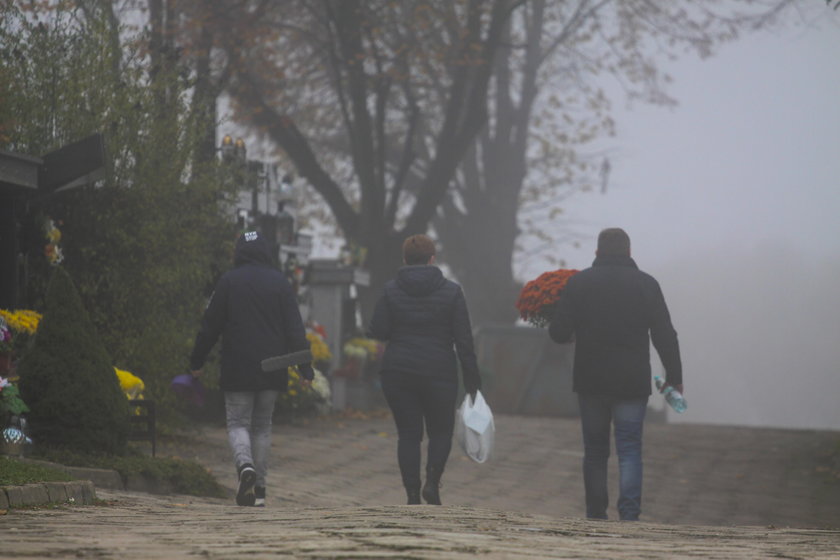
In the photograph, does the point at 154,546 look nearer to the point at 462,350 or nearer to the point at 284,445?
the point at 462,350

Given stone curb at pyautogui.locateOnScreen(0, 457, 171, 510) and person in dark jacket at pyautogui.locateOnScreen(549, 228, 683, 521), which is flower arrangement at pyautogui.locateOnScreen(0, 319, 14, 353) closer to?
stone curb at pyautogui.locateOnScreen(0, 457, 171, 510)

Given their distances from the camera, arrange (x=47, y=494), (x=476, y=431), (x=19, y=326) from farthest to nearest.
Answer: (x=19, y=326), (x=476, y=431), (x=47, y=494)

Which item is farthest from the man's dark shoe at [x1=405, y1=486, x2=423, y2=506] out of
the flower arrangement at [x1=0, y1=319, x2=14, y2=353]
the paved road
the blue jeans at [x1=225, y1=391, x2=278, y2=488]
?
the flower arrangement at [x1=0, y1=319, x2=14, y2=353]

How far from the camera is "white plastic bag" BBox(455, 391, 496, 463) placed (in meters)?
9.78

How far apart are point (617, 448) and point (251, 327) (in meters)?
2.41

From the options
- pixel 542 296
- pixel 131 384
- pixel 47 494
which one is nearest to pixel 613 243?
pixel 542 296

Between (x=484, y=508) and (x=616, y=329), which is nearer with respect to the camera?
(x=484, y=508)

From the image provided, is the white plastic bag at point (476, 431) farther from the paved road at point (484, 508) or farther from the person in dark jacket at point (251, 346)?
the person in dark jacket at point (251, 346)

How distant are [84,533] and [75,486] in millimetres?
2222

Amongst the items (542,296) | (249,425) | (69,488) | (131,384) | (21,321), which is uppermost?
(542,296)

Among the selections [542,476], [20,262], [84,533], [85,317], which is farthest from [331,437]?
[84,533]

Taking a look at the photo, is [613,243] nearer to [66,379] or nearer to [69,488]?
[69,488]

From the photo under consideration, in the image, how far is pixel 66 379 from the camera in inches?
410

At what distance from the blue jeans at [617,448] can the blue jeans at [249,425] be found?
2010 mm
